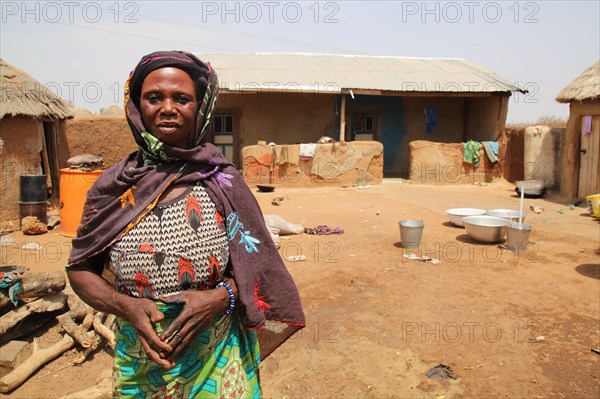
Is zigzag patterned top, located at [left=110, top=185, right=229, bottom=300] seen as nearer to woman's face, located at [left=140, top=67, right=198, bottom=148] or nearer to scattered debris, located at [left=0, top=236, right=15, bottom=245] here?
woman's face, located at [left=140, top=67, right=198, bottom=148]

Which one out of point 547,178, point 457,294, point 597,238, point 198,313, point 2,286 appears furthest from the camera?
point 547,178

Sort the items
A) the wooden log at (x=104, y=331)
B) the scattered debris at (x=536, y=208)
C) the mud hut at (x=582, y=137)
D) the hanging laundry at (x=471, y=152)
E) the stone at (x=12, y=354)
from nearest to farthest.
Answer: the stone at (x=12, y=354)
the wooden log at (x=104, y=331)
the scattered debris at (x=536, y=208)
the mud hut at (x=582, y=137)
the hanging laundry at (x=471, y=152)

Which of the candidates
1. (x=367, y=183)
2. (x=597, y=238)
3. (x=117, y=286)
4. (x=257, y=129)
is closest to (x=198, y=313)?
(x=117, y=286)

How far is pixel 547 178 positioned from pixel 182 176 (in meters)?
11.8

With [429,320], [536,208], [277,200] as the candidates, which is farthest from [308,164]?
[429,320]

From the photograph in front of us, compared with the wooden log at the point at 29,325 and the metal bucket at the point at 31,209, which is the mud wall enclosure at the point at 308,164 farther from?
the wooden log at the point at 29,325

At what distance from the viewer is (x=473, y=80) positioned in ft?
48.1

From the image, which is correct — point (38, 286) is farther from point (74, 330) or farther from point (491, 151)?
point (491, 151)

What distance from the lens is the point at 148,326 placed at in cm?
135

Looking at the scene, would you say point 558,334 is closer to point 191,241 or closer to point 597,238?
point 191,241

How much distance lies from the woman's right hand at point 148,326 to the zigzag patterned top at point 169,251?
5 cm

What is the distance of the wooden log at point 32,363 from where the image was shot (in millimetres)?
2982

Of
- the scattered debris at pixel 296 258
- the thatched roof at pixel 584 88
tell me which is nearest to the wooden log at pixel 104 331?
the scattered debris at pixel 296 258

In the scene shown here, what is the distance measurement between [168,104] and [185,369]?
0.82 m
